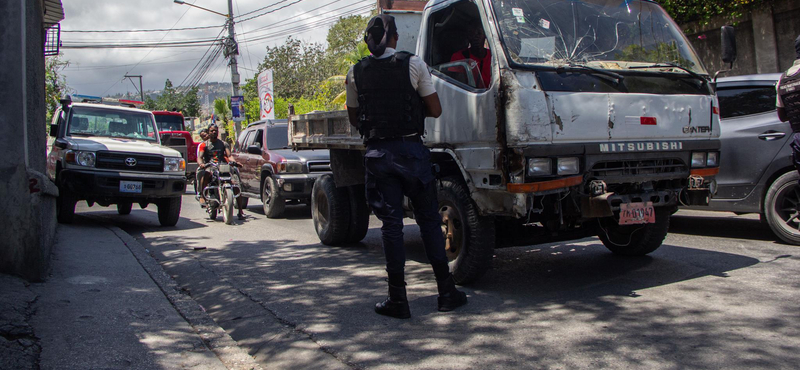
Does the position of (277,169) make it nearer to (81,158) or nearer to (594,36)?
(81,158)

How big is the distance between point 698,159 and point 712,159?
17cm

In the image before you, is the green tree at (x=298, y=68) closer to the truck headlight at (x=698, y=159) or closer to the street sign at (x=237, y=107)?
Answer: the street sign at (x=237, y=107)

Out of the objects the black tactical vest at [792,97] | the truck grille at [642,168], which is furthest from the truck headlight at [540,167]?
the black tactical vest at [792,97]

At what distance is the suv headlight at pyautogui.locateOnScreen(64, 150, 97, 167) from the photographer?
8.77 metres

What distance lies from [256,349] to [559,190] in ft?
7.36

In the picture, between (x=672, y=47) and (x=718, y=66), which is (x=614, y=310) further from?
(x=718, y=66)

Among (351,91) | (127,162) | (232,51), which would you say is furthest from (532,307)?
(232,51)

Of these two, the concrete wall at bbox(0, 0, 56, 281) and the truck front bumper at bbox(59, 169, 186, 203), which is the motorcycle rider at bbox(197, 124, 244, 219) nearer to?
the truck front bumper at bbox(59, 169, 186, 203)

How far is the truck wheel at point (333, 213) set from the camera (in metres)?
7.03

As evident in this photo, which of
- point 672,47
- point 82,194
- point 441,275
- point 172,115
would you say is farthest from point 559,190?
point 172,115

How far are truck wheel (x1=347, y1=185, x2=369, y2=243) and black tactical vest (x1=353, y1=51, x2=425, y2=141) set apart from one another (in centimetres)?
282

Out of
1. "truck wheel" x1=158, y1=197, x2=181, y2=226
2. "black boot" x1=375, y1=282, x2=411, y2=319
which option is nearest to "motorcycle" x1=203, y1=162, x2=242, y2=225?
"truck wheel" x1=158, y1=197, x2=181, y2=226

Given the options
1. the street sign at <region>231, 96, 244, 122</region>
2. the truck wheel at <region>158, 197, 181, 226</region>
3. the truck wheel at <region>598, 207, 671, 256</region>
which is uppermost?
the street sign at <region>231, 96, 244, 122</region>

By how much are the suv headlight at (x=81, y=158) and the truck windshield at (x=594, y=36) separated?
662 centimetres
